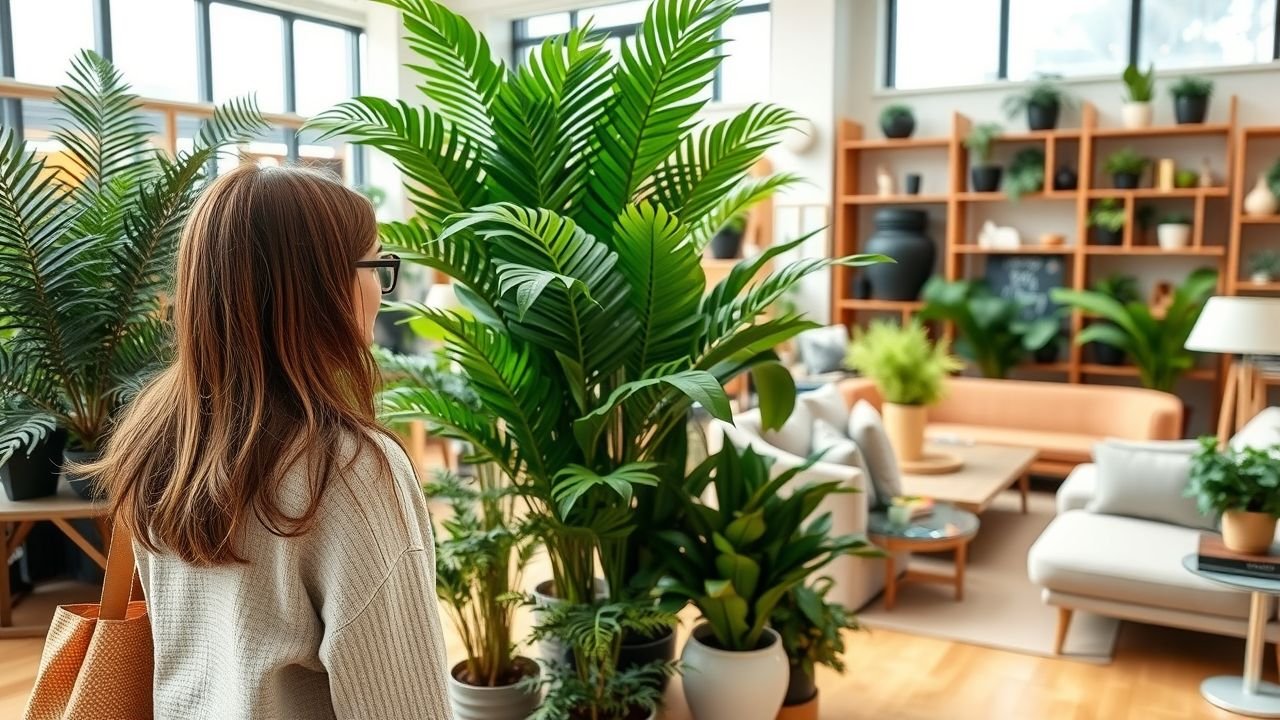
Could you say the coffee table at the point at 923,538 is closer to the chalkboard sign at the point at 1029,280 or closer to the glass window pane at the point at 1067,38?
the chalkboard sign at the point at 1029,280

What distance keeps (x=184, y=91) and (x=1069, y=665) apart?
6488 mm

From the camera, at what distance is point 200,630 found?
117 centimetres

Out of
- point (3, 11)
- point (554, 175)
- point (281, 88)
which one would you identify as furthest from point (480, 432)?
point (281, 88)

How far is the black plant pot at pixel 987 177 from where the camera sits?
7.23 m

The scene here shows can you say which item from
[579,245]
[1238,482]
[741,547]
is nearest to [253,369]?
[579,245]

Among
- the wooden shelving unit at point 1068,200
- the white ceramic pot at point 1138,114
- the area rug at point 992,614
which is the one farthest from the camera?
the white ceramic pot at point 1138,114

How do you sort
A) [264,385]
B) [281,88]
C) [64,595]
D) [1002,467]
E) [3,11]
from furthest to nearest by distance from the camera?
[281,88], [3,11], [1002,467], [64,595], [264,385]

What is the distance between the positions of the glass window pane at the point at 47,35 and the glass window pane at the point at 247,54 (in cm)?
91

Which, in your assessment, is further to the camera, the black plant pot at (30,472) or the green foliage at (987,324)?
the green foliage at (987,324)

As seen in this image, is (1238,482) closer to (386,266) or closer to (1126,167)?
(386,266)

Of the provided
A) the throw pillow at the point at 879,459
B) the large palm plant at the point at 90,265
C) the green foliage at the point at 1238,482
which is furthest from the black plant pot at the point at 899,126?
the large palm plant at the point at 90,265

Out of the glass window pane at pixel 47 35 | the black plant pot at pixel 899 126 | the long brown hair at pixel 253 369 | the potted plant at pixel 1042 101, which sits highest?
the glass window pane at pixel 47 35

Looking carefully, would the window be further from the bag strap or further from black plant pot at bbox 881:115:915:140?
the bag strap

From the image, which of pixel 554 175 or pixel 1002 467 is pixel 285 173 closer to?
pixel 554 175
